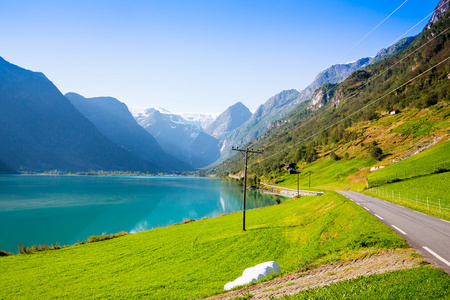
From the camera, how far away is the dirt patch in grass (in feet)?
37.7

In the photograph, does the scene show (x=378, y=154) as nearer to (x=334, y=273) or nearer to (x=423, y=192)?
(x=423, y=192)

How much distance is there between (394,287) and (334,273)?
445 centimetres

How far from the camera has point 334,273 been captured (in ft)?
42.1

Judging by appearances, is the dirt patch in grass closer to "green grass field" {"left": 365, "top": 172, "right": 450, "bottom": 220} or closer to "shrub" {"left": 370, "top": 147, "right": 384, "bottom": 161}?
"green grass field" {"left": 365, "top": 172, "right": 450, "bottom": 220}

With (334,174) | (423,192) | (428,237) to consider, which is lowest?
(428,237)

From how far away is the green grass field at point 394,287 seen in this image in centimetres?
803

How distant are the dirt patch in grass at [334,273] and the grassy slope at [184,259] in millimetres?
1335

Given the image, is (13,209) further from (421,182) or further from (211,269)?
(421,182)

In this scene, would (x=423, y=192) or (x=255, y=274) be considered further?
(x=423, y=192)

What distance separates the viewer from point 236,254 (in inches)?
1021

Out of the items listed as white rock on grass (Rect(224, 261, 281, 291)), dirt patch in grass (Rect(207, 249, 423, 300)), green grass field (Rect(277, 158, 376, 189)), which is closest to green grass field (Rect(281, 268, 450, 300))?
dirt patch in grass (Rect(207, 249, 423, 300))

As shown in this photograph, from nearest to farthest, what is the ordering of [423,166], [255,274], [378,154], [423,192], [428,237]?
[428,237] → [255,274] → [423,192] → [423,166] → [378,154]

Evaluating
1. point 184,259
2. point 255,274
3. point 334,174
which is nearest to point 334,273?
point 255,274

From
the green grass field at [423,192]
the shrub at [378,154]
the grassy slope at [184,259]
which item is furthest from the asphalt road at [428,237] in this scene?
the shrub at [378,154]
